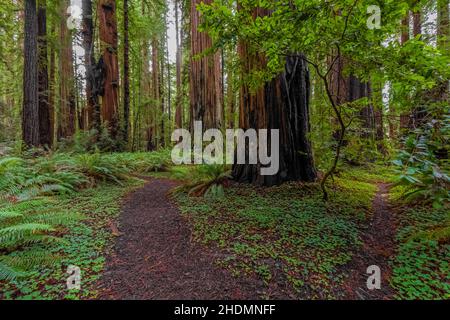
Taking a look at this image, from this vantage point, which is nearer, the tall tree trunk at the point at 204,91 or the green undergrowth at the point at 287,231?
the green undergrowth at the point at 287,231

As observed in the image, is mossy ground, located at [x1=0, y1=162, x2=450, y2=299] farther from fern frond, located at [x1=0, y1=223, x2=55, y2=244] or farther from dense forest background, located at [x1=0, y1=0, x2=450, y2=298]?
fern frond, located at [x1=0, y1=223, x2=55, y2=244]

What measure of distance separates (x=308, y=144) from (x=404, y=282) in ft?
8.70

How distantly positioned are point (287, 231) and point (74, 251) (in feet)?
7.07

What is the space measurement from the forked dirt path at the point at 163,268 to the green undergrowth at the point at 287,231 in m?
0.14

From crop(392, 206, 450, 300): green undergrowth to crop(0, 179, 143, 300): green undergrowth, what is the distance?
240cm

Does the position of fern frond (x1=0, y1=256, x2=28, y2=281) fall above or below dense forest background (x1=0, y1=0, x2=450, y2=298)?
below

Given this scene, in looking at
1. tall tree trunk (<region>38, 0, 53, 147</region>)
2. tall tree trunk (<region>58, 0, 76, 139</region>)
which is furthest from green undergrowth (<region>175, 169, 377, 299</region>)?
tall tree trunk (<region>58, 0, 76, 139</region>)

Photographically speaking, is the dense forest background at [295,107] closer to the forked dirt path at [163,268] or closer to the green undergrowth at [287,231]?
the green undergrowth at [287,231]

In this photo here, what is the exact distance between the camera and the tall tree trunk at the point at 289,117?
4.12 m

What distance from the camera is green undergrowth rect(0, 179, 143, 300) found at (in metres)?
1.73

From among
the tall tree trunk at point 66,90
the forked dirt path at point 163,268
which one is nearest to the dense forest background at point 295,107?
the forked dirt path at point 163,268

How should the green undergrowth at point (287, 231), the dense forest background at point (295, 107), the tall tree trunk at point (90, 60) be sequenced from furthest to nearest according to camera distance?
the tall tree trunk at point (90, 60) < the dense forest background at point (295, 107) < the green undergrowth at point (287, 231)
